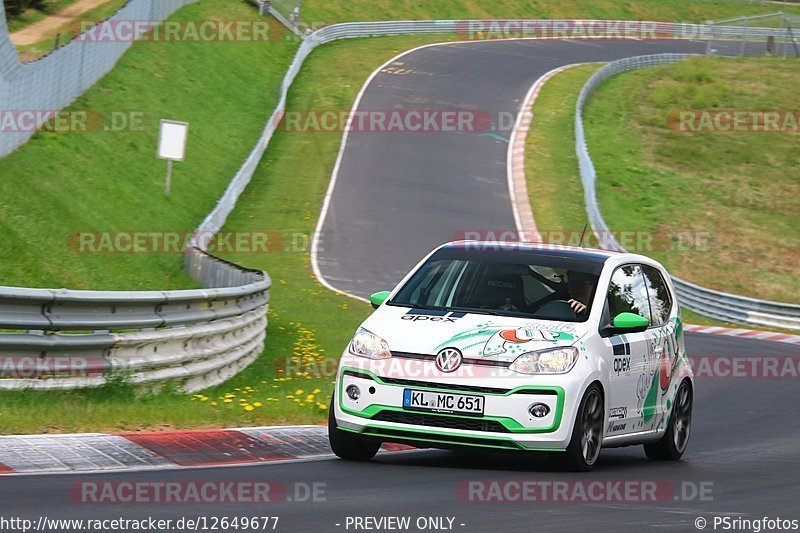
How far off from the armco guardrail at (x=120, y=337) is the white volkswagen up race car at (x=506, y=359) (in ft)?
9.15

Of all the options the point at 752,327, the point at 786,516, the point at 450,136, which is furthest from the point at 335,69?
the point at 786,516

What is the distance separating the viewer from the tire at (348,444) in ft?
30.2

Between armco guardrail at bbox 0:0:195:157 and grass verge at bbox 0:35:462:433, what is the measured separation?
505 cm

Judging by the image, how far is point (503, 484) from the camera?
8.35 metres

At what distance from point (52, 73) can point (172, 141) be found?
10.7ft

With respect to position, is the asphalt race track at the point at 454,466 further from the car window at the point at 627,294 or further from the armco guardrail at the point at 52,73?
the armco guardrail at the point at 52,73

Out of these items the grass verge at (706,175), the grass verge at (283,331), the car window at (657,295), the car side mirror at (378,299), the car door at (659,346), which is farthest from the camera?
the grass verge at (706,175)

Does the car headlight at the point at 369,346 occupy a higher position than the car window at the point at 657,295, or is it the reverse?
the car window at the point at 657,295

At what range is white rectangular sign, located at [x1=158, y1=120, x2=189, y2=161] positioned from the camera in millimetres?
30031

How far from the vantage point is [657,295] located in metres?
11.0

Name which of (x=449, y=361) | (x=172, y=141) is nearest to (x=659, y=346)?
(x=449, y=361)
